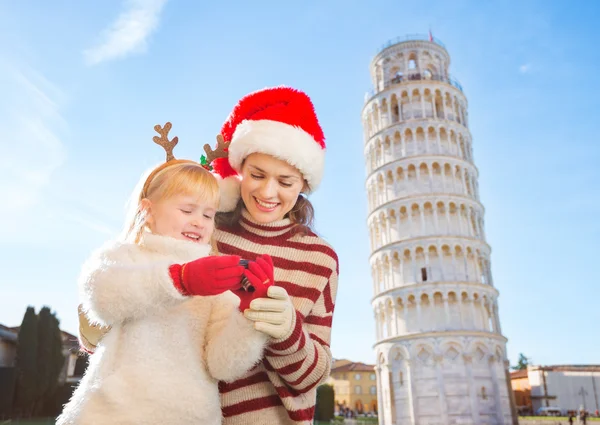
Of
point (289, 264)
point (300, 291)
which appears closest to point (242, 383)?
point (300, 291)

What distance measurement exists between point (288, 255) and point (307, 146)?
648mm

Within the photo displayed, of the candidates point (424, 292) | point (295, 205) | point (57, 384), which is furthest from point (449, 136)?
point (295, 205)

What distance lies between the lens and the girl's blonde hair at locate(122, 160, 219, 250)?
245 centimetres

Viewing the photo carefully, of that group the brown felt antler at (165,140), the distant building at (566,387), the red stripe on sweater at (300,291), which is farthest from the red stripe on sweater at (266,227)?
the distant building at (566,387)

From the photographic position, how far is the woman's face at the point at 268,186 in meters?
2.92

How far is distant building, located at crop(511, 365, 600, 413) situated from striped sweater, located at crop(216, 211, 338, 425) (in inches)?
2292

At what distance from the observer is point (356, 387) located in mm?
73125

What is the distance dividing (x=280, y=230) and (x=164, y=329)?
1000 mm

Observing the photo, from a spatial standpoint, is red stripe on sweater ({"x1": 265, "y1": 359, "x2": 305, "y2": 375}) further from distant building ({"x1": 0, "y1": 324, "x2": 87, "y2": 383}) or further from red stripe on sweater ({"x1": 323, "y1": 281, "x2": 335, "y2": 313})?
distant building ({"x1": 0, "y1": 324, "x2": 87, "y2": 383})

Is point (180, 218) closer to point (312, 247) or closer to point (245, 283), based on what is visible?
point (245, 283)

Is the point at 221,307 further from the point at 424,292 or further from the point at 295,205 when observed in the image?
the point at 424,292

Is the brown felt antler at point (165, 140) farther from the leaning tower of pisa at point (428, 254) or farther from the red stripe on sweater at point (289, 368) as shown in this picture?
the leaning tower of pisa at point (428, 254)

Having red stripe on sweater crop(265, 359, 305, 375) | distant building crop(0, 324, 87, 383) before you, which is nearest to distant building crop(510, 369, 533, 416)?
distant building crop(0, 324, 87, 383)

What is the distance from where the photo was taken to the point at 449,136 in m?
39.3
